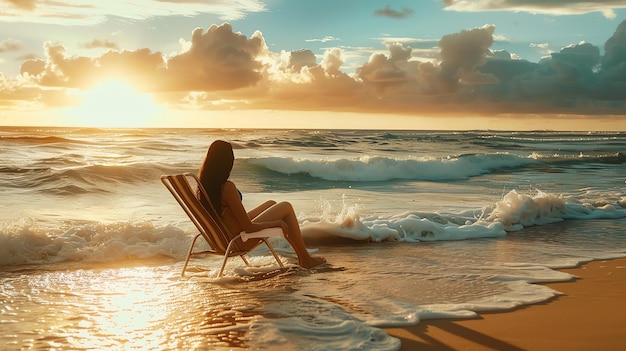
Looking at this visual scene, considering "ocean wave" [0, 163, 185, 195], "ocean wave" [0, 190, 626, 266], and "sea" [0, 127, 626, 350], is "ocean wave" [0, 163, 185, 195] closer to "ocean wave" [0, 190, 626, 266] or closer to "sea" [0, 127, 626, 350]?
"sea" [0, 127, 626, 350]

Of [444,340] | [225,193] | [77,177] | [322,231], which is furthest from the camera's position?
[77,177]

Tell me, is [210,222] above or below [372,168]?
above

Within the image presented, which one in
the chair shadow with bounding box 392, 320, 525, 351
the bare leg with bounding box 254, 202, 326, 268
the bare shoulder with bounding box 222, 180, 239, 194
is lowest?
the chair shadow with bounding box 392, 320, 525, 351

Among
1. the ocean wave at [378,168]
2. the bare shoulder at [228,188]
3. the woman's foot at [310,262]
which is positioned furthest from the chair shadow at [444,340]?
the ocean wave at [378,168]

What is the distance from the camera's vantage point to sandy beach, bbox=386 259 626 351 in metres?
4.49

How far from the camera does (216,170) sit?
22.3 feet

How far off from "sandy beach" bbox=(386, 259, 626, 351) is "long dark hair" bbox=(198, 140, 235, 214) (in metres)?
2.77

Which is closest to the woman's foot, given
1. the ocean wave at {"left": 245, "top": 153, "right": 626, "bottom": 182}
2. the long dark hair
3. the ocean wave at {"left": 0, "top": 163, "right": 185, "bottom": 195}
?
the long dark hair

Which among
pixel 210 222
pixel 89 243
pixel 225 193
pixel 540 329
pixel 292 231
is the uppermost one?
pixel 225 193

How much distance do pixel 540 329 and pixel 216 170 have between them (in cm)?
368

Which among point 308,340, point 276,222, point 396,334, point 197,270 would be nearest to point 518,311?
point 396,334

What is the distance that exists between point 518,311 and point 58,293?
446 cm

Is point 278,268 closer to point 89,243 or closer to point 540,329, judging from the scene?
point 89,243

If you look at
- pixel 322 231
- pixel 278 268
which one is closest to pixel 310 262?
pixel 278 268
